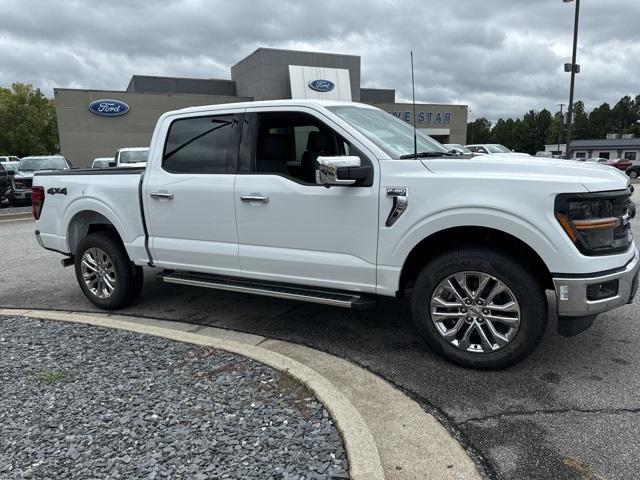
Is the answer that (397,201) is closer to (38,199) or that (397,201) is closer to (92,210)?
(92,210)

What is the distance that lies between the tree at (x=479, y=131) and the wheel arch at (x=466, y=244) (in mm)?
124208

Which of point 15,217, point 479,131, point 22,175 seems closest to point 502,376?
point 15,217

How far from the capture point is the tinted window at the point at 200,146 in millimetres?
4718

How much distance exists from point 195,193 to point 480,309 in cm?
263

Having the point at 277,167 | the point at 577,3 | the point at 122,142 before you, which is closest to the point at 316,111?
the point at 277,167

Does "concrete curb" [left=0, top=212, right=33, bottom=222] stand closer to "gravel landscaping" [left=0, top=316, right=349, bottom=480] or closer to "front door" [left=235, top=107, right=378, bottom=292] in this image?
"gravel landscaping" [left=0, top=316, right=349, bottom=480]

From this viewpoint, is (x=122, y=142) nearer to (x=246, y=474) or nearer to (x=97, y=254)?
(x=97, y=254)

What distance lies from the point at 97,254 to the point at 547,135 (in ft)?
402

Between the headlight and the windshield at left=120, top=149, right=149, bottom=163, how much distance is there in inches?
649

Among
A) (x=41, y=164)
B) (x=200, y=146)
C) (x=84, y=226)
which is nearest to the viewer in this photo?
(x=200, y=146)

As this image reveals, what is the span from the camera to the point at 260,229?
4.44 m

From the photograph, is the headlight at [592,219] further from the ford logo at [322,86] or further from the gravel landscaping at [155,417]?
the ford logo at [322,86]

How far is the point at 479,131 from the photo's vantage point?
132m

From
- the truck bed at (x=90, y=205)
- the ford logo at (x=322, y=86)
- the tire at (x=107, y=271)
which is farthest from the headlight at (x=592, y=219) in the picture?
the ford logo at (x=322, y=86)
